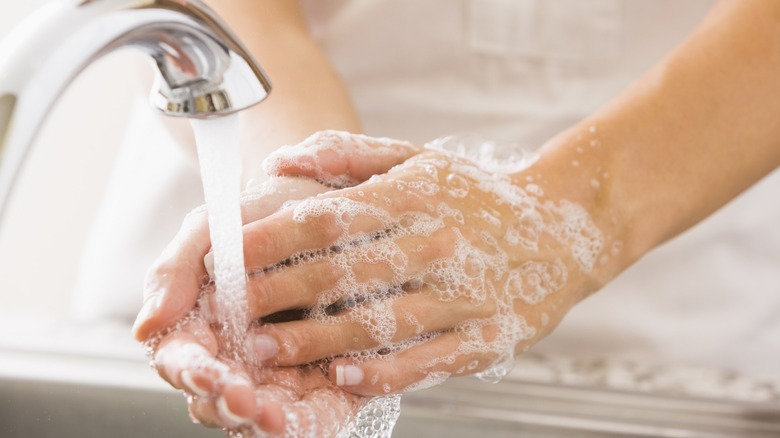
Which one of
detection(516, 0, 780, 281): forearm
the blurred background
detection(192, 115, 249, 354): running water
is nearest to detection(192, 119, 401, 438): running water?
detection(192, 115, 249, 354): running water

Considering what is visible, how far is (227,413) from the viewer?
0.37 m

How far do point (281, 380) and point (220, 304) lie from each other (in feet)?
0.16

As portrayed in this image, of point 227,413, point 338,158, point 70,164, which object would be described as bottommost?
point 227,413

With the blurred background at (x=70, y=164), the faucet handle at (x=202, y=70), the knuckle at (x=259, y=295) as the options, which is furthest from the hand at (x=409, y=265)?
the blurred background at (x=70, y=164)

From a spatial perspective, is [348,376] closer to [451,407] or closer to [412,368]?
[412,368]

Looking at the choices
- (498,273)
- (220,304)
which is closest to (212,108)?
(220,304)

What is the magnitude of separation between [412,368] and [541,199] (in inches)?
6.2

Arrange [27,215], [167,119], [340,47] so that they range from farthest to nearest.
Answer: [27,215] < [340,47] < [167,119]

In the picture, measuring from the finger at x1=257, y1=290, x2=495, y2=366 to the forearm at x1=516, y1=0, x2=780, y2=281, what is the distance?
146mm

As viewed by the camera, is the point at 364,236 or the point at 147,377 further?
the point at 147,377

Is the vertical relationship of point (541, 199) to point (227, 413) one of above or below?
above

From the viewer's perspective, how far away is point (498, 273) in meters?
0.53

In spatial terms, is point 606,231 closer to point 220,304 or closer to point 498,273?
point 498,273

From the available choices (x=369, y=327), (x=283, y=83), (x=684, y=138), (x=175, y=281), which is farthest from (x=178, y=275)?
(x=684, y=138)
